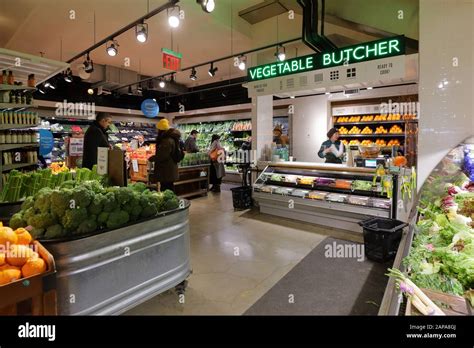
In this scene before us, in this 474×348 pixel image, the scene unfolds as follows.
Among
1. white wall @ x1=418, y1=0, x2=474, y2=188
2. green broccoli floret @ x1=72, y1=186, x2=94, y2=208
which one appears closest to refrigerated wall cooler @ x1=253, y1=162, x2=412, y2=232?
white wall @ x1=418, y1=0, x2=474, y2=188

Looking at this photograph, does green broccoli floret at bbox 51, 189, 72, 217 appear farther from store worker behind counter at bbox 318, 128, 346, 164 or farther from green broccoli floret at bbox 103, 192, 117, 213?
store worker behind counter at bbox 318, 128, 346, 164

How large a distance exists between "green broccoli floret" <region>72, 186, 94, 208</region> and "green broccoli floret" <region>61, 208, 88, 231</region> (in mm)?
52

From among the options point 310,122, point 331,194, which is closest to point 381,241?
point 331,194

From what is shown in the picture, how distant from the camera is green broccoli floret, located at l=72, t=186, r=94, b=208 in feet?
7.09

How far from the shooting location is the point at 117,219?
2.24 m

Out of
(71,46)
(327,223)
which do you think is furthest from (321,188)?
(71,46)

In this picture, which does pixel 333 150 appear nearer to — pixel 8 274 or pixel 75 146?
pixel 75 146

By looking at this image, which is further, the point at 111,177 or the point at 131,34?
the point at 131,34

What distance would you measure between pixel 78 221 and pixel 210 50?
706cm

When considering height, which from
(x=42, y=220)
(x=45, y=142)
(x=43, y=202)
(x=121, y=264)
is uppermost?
(x=45, y=142)

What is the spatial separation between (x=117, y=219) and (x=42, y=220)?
0.49m
